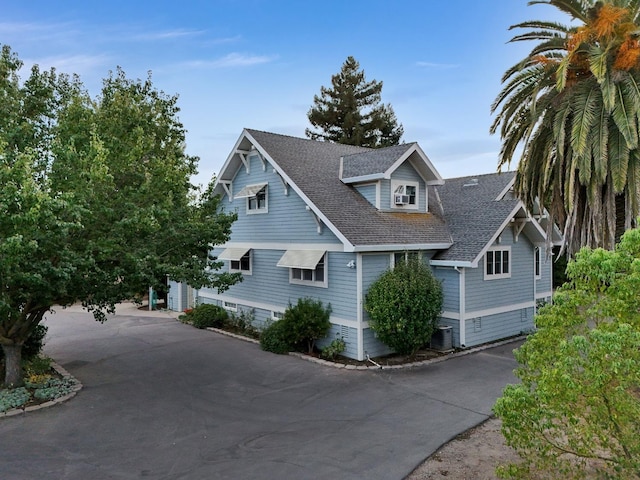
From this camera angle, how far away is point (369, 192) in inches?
688

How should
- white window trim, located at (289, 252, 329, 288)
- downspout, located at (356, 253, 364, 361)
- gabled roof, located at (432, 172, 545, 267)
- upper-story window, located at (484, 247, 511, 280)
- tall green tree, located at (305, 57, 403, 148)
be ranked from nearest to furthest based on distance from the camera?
1. downspout, located at (356, 253, 364, 361)
2. white window trim, located at (289, 252, 329, 288)
3. gabled roof, located at (432, 172, 545, 267)
4. upper-story window, located at (484, 247, 511, 280)
5. tall green tree, located at (305, 57, 403, 148)

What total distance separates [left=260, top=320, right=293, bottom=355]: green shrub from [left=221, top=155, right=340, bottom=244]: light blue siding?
3237 mm

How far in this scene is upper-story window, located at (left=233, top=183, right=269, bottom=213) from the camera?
60.2ft

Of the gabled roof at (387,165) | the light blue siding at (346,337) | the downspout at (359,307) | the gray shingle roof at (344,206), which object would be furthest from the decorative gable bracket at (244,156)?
the light blue siding at (346,337)

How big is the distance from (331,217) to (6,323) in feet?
31.9

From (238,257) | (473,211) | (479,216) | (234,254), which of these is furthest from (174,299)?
(479,216)

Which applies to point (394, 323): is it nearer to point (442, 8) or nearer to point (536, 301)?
point (536, 301)

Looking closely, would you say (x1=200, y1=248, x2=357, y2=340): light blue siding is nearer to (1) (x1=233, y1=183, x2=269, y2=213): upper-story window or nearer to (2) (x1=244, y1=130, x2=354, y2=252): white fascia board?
(2) (x1=244, y1=130, x2=354, y2=252): white fascia board

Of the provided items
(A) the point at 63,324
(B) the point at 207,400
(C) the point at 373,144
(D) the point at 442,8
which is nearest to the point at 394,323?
(B) the point at 207,400

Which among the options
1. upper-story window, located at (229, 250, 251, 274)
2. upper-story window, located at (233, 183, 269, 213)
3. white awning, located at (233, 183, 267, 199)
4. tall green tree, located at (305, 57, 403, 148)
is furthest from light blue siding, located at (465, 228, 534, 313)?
tall green tree, located at (305, 57, 403, 148)

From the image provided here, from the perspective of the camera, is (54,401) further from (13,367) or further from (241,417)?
(241,417)

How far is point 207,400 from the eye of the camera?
37.3 feet

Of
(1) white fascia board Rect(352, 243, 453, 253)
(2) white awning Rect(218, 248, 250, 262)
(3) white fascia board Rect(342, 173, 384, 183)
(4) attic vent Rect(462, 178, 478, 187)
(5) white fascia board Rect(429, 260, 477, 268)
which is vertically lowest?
(5) white fascia board Rect(429, 260, 477, 268)

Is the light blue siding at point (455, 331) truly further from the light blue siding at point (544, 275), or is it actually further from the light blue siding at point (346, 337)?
the light blue siding at point (544, 275)
